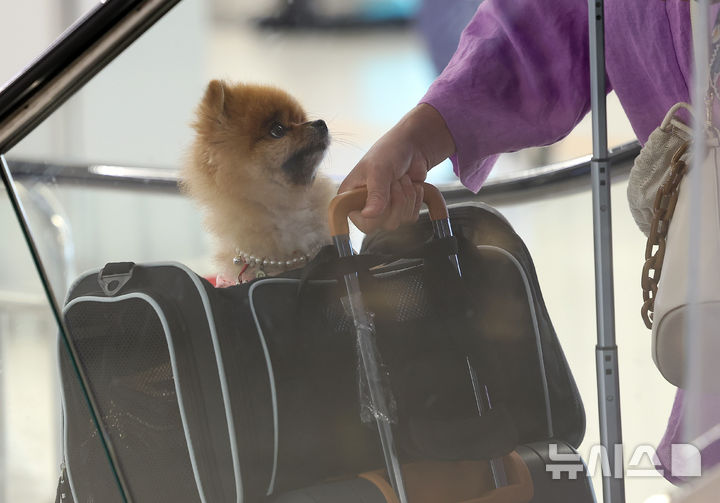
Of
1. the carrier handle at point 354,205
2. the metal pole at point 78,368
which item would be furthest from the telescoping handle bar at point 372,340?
the metal pole at point 78,368

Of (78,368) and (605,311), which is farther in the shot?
(78,368)

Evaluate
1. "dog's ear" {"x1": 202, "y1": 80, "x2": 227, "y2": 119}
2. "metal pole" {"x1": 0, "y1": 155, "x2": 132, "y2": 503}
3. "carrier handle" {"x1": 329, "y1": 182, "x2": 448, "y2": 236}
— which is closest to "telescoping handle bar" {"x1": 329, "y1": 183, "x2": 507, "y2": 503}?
"carrier handle" {"x1": 329, "y1": 182, "x2": 448, "y2": 236}

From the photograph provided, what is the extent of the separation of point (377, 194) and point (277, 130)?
0.10 m

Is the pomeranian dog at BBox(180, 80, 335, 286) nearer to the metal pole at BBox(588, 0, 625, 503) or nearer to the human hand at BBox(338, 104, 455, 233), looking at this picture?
the human hand at BBox(338, 104, 455, 233)

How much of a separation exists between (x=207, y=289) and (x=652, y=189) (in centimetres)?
32

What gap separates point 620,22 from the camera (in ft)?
1.51

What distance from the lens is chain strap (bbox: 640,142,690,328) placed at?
0.44 metres

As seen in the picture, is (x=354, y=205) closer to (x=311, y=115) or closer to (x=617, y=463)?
(x=311, y=115)

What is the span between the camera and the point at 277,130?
0.54m

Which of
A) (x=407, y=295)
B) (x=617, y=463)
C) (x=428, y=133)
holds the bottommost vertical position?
(x=617, y=463)

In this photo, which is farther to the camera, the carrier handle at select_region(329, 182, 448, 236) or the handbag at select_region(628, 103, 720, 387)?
the carrier handle at select_region(329, 182, 448, 236)

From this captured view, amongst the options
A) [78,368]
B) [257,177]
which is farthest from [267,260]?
[78,368]

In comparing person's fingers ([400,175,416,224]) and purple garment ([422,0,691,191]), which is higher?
purple garment ([422,0,691,191])

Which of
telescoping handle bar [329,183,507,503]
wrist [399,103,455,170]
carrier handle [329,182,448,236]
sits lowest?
telescoping handle bar [329,183,507,503]
